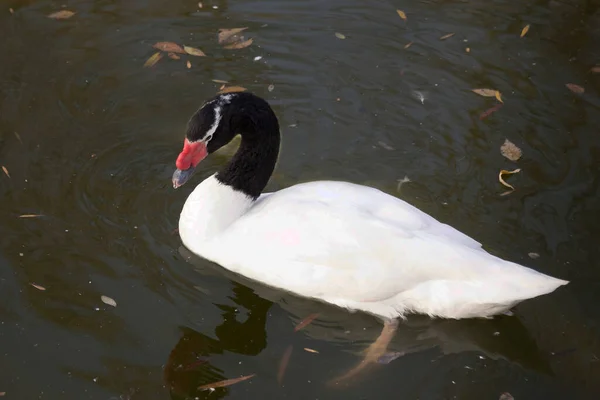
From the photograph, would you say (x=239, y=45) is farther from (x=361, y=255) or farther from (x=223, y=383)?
(x=223, y=383)

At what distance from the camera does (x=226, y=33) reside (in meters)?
6.62

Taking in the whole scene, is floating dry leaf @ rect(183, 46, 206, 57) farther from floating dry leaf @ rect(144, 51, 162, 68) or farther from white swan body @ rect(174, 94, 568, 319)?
white swan body @ rect(174, 94, 568, 319)

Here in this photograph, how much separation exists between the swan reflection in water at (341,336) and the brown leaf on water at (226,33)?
2.90 meters

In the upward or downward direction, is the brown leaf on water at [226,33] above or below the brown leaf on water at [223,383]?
above

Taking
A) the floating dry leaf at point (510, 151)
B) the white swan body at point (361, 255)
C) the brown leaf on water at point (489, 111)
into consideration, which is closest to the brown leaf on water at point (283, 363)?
the white swan body at point (361, 255)

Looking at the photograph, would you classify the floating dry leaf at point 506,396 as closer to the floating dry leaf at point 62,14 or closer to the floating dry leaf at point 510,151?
the floating dry leaf at point 510,151

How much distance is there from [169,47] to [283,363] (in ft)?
11.2

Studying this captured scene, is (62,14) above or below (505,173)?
above

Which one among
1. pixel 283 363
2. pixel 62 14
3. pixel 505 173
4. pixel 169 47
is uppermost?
pixel 62 14

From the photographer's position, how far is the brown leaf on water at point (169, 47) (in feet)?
21.0

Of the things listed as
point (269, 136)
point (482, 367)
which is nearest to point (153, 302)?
point (269, 136)

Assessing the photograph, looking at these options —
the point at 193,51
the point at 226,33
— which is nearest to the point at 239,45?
the point at 226,33

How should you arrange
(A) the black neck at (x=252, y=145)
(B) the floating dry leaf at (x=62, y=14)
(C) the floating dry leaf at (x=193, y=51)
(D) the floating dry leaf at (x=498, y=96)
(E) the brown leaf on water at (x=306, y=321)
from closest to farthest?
(E) the brown leaf on water at (x=306, y=321) → (A) the black neck at (x=252, y=145) → (D) the floating dry leaf at (x=498, y=96) → (C) the floating dry leaf at (x=193, y=51) → (B) the floating dry leaf at (x=62, y=14)

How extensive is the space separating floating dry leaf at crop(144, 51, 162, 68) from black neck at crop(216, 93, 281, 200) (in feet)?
6.89
